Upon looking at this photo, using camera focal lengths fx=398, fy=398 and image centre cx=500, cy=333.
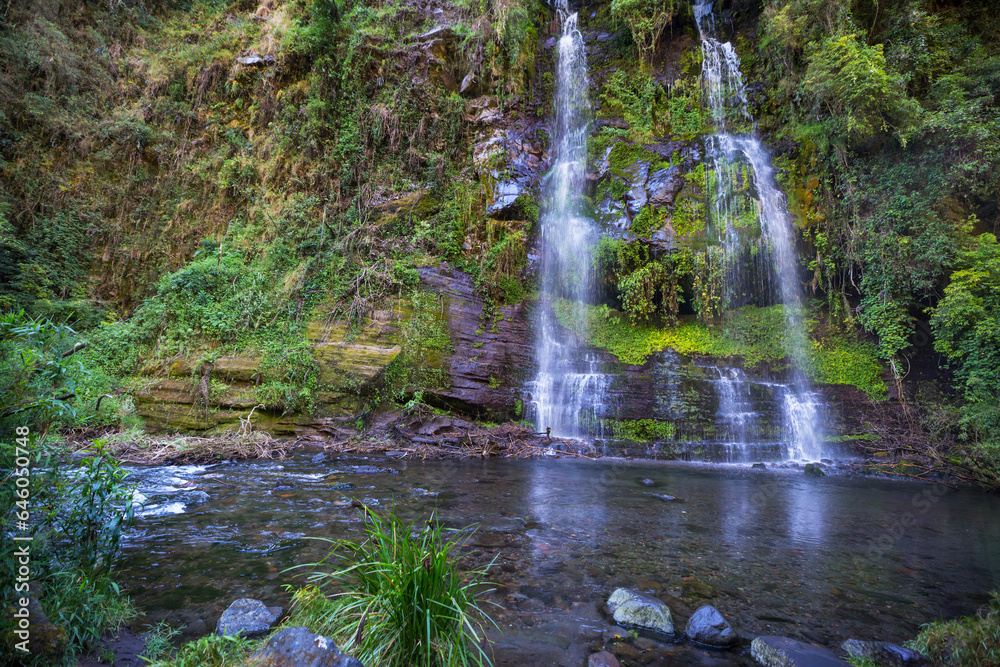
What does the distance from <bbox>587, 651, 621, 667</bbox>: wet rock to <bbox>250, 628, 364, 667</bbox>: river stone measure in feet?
4.60

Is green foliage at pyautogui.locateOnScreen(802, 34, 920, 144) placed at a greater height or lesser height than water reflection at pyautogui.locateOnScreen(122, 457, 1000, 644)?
greater

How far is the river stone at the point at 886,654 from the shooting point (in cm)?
233

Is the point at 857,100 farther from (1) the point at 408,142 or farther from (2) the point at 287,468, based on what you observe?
(2) the point at 287,468

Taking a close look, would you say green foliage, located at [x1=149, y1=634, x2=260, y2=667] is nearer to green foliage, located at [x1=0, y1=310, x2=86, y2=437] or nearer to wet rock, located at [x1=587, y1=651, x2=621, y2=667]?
green foliage, located at [x1=0, y1=310, x2=86, y2=437]

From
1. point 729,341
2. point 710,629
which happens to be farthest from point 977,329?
point 710,629

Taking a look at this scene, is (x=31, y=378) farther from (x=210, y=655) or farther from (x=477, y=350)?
(x=477, y=350)

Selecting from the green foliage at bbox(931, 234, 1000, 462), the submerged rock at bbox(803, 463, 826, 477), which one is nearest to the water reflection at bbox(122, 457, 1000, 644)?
the submerged rock at bbox(803, 463, 826, 477)

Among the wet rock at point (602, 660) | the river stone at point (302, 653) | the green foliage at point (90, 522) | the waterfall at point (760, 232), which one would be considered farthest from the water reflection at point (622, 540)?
the waterfall at point (760, 232)

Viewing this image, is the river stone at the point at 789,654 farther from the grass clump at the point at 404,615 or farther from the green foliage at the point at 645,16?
the green foliage at the point at 645,16

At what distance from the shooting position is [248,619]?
2398 millimetres

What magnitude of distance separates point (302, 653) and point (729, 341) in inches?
501

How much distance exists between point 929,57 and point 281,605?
17.2m

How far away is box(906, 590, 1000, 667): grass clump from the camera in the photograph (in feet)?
7.27

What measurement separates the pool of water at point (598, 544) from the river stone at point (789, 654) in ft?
0.59
